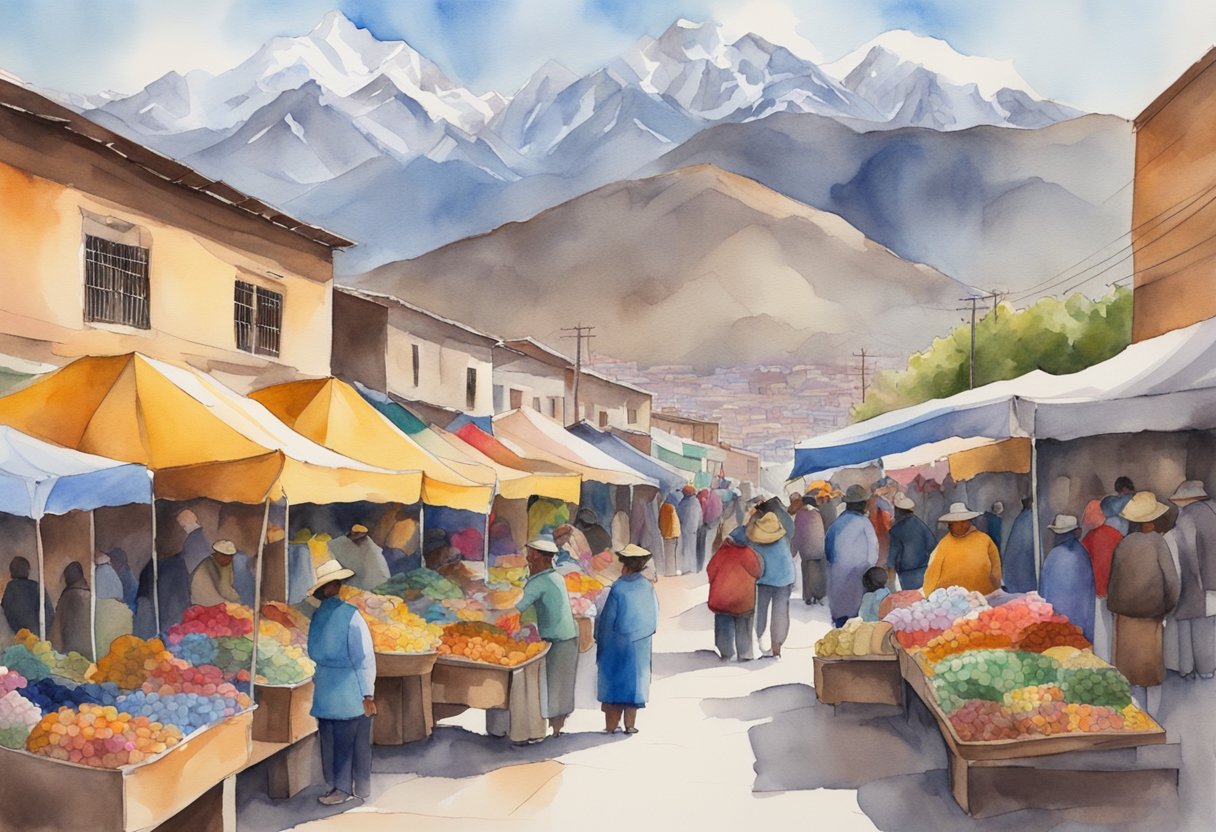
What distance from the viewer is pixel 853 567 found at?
12.1 m

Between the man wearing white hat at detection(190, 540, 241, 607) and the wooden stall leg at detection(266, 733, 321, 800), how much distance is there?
2.43m

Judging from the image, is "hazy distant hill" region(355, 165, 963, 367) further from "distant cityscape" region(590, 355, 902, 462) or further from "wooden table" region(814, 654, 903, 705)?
Answer: "wooden table" region(814, 654, 903, 705)

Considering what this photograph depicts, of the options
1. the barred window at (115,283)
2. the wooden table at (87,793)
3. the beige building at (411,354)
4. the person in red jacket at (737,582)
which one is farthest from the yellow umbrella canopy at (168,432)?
the beige building at (411,354)

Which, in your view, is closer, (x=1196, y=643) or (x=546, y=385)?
(x=1196, y=643)

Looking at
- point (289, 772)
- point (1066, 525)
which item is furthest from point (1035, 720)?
point (289, 772)

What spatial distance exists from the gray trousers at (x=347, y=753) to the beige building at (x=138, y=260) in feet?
18.6

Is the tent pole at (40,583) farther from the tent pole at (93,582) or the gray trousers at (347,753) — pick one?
the gray trousers at (347,753)

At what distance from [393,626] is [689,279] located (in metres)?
168

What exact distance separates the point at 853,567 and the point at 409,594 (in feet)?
15.7

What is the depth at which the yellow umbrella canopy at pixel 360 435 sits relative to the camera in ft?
32.6

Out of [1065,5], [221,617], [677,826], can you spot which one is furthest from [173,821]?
[1065,5]

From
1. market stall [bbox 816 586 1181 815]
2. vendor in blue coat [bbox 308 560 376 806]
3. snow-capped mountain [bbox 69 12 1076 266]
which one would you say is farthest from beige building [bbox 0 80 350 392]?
market stall [bbox 816 586 1181 815]

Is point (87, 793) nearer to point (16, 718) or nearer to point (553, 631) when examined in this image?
point (16, 718)

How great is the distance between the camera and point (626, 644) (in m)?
9.13
